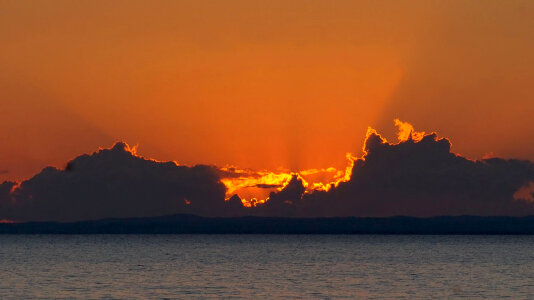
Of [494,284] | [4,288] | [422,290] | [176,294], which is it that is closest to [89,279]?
[4,288]

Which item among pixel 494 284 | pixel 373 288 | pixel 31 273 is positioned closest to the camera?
pixel 373 288

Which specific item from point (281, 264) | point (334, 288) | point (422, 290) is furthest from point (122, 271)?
point (422, 290)

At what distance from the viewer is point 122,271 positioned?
144 meters

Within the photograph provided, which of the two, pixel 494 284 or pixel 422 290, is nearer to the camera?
pixel 422 290

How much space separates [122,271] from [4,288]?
33.8 m

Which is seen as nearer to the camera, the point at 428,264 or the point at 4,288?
the point at 4,288

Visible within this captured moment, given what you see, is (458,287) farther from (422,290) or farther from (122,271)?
(122,271)

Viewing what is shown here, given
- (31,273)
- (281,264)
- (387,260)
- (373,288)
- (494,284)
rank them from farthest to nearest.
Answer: (387,260) < (281,264) < (31,273) < (494,284) < (373,288)

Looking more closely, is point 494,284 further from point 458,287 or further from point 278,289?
point 278,289

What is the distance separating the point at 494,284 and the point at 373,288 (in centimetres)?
2057

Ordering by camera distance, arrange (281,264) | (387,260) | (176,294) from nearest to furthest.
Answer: (176,294) < (281,264) < (387,260)

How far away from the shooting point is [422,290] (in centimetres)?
10894

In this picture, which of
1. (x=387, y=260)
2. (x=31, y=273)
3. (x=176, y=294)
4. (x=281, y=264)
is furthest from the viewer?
(x=387, y=260)

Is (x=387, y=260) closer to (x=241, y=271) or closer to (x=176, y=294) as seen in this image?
(x=241, y=271)
